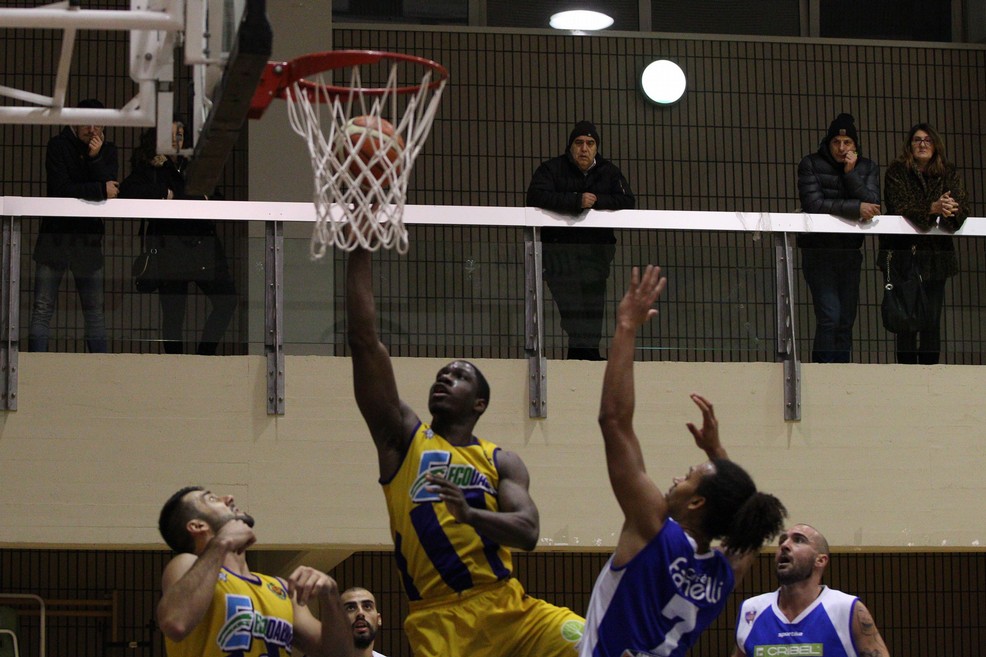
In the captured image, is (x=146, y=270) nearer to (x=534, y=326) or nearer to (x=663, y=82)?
(x=534, y=326)

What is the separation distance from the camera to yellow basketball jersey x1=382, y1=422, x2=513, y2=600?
582cm

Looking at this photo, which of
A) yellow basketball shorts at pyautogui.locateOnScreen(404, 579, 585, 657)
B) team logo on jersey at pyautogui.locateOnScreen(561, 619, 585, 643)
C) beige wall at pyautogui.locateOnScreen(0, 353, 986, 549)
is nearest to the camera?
yellow basketball shorts at pyautogui.locateOnScreen(404, 579, 585, 657)

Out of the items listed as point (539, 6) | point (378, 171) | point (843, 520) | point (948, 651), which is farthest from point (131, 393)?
point (948, 651)

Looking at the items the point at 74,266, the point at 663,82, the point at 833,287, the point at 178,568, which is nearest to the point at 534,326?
the point at 833,287

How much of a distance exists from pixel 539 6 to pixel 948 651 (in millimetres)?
7180

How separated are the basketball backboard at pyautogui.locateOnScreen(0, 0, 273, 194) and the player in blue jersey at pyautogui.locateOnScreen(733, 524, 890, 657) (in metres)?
4.09

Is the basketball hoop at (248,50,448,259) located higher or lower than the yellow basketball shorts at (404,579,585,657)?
higher

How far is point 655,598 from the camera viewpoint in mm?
5082

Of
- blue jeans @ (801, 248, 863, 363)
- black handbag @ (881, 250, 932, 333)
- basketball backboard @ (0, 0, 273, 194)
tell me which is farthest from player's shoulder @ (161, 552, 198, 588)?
black handbag @ (881, 250, 932, 333)

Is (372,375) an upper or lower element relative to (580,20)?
lower

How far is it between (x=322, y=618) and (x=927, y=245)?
208 inches

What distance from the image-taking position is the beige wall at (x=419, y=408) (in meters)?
8.57

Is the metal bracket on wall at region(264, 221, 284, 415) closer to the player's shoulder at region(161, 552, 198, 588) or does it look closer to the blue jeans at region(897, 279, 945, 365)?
the player's shoulder at region(161, 552, 198, 588)

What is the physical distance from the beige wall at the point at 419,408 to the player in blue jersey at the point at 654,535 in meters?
3.63
